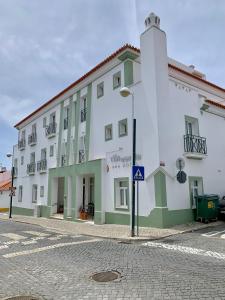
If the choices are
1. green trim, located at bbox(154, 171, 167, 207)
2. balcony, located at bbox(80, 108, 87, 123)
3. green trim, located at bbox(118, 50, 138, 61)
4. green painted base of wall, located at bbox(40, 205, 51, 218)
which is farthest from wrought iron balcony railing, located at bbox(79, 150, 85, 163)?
green trim, located at bbox(154, 171, 167, 207)

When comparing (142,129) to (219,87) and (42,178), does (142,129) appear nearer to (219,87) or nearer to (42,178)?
(219,87)

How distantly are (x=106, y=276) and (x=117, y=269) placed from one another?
58 centimetres

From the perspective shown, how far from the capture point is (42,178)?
2450 centimetres

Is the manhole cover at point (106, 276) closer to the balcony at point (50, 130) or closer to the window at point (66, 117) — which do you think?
the window at point (66, 117)

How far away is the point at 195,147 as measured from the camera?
15.3m

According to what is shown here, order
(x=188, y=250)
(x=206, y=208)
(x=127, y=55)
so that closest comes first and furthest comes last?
(x=188, y=250), (x=206, y=208), (x=127, y=55)

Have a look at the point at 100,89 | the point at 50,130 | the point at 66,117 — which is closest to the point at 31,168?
the point at 50,130

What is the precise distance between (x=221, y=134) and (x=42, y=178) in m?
15.5

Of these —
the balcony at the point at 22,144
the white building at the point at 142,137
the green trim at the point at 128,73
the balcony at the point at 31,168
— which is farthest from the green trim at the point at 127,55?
the balcony at the point at 22,144

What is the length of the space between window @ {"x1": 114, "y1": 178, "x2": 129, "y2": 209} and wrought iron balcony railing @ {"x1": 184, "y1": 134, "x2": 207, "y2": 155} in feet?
12.7

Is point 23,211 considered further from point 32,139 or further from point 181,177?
point 181,177

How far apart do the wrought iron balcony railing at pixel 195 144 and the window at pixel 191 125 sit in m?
0.51

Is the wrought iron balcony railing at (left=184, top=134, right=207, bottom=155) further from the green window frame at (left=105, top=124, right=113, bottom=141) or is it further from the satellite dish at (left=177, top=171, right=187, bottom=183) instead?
the green window frame at (left=105, top=124, right=113, bottom=141)

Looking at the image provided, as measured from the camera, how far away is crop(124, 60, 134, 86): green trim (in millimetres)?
15547
